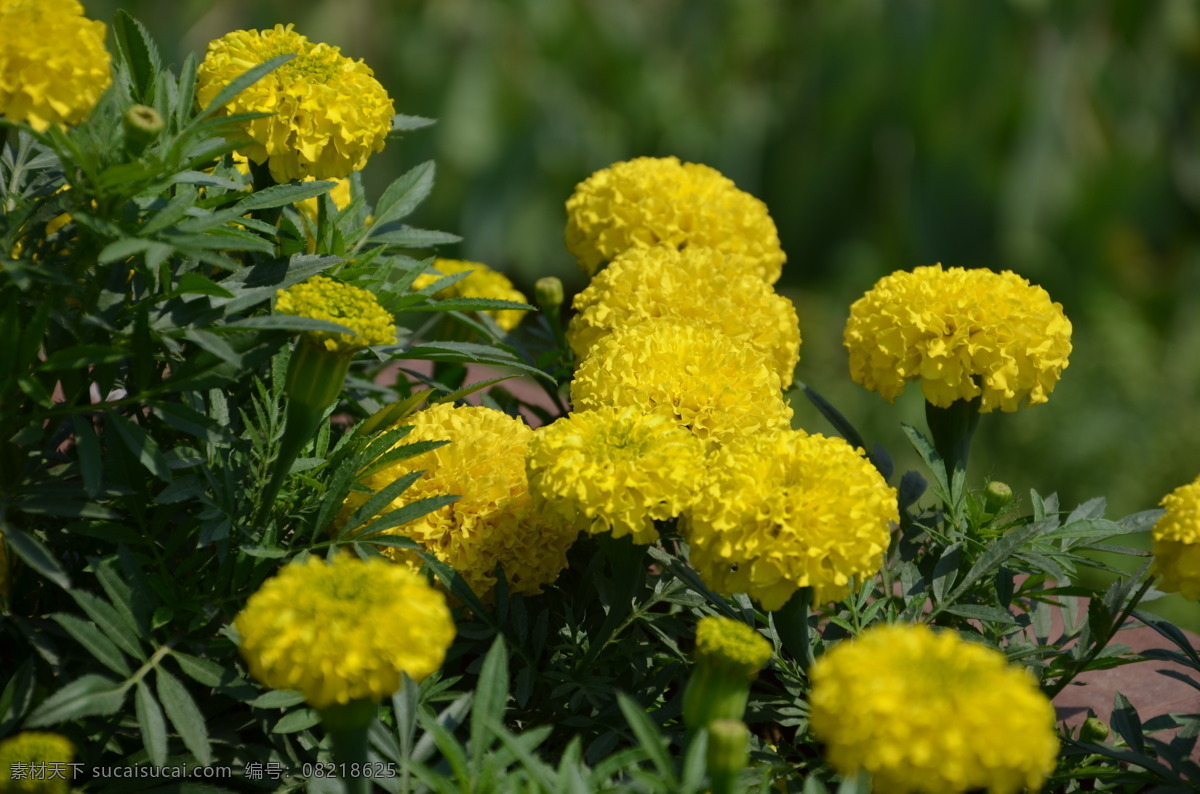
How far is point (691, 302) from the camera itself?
107 centimetres

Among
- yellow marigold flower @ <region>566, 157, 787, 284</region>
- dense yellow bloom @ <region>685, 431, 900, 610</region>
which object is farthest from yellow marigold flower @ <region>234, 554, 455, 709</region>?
yellow marigold flower @ <region>566, 157, 787, 284</region>

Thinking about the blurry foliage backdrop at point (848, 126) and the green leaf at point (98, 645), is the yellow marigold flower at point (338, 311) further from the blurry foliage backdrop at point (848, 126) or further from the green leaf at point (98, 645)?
the blurry foliage backdrop at point (848, 126)

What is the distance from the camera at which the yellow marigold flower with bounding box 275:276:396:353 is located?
2.57 feet

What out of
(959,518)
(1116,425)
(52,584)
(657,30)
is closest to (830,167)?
(657,30)

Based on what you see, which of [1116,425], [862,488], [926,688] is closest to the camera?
[926,688]

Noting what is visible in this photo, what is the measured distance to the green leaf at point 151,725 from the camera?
72 centimetres

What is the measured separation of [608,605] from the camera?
941mm

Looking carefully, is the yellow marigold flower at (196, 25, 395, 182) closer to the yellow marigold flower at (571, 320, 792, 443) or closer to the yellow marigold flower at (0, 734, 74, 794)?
the yellow marigold flower at (571, 320, 792, 443)

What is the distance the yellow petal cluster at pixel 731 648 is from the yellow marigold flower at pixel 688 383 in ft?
0.75

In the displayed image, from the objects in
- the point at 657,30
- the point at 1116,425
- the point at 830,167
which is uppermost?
the point at 657,30

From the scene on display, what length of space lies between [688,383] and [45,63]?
497 mm

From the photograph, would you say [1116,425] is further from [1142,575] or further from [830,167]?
[1142,575]

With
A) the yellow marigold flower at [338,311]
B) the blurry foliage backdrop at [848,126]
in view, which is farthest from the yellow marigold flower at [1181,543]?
the blurry foliage backdrop at [848,126]

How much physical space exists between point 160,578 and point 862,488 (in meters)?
0.49
